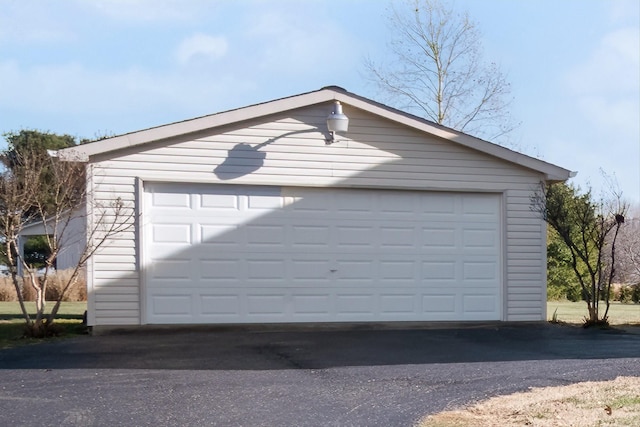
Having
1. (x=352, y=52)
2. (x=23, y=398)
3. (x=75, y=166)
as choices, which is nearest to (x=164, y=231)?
(x=75, y=166)

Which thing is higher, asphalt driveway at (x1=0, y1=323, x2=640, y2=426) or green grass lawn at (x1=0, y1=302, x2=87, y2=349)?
asphalt driveway at (x1=0, y1=323, x2=640, y2=426)

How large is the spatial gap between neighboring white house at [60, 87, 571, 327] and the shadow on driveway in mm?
545

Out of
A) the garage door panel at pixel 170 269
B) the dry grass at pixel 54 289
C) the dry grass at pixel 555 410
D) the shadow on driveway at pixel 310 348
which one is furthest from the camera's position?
the dry grass at pixel 54 289

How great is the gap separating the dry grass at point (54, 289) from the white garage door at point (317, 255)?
27.9ft

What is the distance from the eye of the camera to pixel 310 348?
9375 millimetres

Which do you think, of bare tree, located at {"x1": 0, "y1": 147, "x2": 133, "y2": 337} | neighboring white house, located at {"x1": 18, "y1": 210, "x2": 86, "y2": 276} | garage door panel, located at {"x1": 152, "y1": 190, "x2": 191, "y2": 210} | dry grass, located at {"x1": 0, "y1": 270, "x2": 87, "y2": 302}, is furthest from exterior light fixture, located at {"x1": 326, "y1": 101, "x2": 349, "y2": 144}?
dry grass, located at {"x1": 0, "y1": 270, "x2": 87, "y2": 302}

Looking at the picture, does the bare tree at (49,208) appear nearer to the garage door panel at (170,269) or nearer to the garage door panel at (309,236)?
the garage door panel at (170,269)

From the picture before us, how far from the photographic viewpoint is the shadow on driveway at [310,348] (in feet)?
26.8

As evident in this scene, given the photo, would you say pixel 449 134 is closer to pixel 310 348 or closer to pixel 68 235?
pixel 310 348

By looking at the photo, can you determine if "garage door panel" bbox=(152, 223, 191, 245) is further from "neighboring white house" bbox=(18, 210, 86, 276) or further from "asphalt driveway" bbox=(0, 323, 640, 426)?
"asphalt driveway" bbox=(0, 323, 640, 426)

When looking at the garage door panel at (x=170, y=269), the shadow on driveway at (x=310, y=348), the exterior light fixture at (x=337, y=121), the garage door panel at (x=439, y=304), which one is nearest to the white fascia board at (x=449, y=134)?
the exterior light fixture at (x=337, y=121)

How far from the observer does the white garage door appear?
1116 cm

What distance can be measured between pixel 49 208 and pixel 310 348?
16.1 feet

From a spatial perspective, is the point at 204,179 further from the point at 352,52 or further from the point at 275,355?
the point at 352,52
